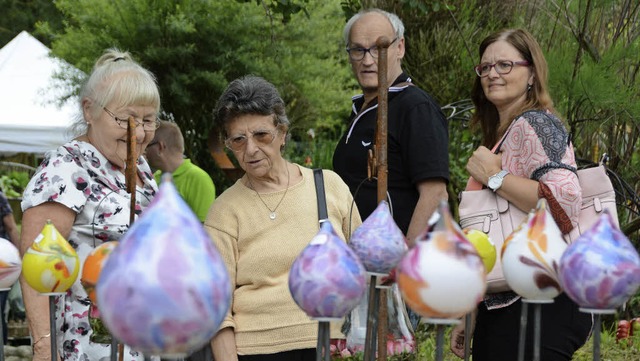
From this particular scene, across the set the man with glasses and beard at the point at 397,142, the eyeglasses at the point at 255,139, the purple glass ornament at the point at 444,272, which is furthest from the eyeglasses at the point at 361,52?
the purple glass ornament at the point at 444,272

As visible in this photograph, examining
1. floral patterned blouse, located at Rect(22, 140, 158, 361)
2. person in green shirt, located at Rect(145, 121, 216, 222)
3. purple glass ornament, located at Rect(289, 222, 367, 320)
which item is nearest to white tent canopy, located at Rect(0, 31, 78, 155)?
person in green shirt, located at Rect(145, 121, 216, 222)

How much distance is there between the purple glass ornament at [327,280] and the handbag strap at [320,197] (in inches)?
36.3

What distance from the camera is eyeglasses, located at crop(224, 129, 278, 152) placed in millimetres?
2290

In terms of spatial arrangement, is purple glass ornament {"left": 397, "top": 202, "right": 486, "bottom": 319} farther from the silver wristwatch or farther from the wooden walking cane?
the silver wristwatch

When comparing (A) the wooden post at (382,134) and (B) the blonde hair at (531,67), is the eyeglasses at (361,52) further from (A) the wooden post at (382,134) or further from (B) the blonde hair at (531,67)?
(A) the wooden post at (382,134)

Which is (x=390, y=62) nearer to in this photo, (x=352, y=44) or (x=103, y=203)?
(x=352, y=44)

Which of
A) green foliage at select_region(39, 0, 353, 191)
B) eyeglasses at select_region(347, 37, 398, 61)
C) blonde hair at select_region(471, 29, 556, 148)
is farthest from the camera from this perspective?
green foliage at select_region(39, 0, 353, 191)

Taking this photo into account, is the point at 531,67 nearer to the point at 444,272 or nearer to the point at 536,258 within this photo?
the point at 536,258

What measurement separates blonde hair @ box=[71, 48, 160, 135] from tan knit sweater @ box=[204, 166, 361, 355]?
0.36 meters

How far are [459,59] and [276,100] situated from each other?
11.7ft

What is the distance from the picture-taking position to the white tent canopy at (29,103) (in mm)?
8438

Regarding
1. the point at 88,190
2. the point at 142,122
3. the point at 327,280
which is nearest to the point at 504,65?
the point at 142,122

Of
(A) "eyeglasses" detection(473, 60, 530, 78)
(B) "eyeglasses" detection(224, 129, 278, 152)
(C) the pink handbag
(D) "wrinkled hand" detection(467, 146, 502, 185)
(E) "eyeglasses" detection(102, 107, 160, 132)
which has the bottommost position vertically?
(C) the pink handbag

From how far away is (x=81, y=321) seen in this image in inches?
89.2
